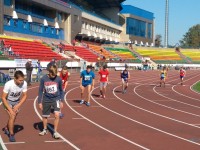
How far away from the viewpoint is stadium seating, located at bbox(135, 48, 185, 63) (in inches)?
3069

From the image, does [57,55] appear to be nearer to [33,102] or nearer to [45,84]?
[33,102]

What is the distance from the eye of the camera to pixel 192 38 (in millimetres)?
148000

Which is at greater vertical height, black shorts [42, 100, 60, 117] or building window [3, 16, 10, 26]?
building window [3, 16, 10, 26]

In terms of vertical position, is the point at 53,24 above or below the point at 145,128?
above

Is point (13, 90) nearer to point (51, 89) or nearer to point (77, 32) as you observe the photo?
point (51, 89)

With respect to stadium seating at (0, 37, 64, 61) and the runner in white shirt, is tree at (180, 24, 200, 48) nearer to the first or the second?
stadium seating at (0, 37, 64, 61)

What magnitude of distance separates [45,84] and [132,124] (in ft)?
11.8

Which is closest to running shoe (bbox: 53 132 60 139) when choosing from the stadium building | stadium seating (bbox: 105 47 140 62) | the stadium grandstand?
the stadium grandstand

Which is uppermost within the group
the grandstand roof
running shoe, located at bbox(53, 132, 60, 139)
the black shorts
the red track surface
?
the grandstand roof

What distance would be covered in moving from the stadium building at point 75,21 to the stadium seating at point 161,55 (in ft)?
27.2

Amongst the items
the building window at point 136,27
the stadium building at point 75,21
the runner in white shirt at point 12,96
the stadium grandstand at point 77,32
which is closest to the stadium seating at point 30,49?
the stadium grandstand at point 77,32

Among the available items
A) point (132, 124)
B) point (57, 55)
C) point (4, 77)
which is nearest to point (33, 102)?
point (132, 124)

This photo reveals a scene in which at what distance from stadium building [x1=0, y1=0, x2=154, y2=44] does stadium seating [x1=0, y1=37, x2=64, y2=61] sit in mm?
2643

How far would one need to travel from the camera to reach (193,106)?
16.7m
